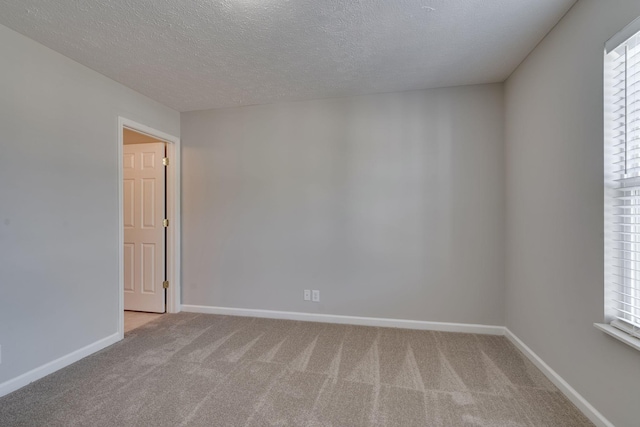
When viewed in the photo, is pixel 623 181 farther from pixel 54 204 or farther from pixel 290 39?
pixel 54 204

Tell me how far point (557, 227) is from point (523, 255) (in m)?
0.55

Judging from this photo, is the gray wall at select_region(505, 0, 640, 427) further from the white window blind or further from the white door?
the white door

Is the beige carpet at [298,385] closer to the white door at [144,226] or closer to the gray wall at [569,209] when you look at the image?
the gray wall at [569,209]

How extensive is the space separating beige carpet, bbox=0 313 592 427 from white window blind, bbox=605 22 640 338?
738mm

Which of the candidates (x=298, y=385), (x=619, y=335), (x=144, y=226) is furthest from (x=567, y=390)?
(x=144, y=226)

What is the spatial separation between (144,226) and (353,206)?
2.53 metres

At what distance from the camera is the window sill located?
1294mm

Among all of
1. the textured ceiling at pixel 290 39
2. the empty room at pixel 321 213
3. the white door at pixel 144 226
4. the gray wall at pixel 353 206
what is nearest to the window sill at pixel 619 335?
the empty room at pixel 321 213

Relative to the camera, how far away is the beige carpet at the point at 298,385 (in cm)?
163

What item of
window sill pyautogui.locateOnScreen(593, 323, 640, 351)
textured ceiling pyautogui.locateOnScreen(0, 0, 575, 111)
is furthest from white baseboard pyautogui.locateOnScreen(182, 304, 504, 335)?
textured ceiling pyautogui.locateOnScreen(0, 0, 575, 111)

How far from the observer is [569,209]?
1.78m

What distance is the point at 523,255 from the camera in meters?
2.37

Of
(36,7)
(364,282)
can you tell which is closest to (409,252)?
(364,282)

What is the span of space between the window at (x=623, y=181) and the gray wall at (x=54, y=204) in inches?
140
